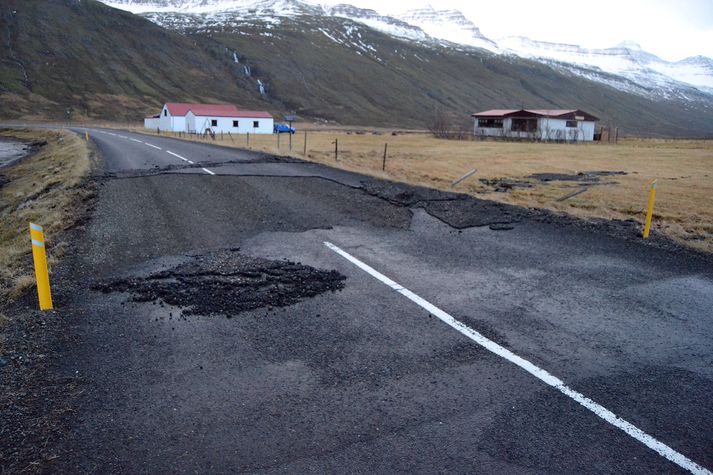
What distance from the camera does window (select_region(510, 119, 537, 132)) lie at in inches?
2729

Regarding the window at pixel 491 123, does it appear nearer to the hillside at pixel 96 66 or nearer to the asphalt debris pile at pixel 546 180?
the asphalt debris pile at pixel 546 180

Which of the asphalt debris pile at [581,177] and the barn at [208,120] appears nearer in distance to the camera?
the asphalt debris pile at [581,177]

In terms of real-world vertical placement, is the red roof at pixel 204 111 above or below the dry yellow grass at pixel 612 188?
above

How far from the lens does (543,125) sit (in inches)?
2687

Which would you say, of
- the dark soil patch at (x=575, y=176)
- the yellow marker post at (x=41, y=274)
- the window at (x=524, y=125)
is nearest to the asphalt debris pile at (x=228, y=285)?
the yellow marker post at (x=41, y=274)

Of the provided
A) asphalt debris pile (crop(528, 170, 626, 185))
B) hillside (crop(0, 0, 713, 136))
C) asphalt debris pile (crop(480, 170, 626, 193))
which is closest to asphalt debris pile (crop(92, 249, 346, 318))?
asphalt debris pile (crop(480, 170, 626, 193))

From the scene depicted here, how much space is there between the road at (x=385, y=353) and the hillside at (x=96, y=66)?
107m

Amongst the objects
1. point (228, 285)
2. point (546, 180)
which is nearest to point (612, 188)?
point (546, 180)

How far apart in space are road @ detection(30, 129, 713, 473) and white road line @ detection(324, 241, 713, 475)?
0.07ft

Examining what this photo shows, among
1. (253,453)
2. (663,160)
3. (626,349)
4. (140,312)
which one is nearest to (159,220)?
(140,312)

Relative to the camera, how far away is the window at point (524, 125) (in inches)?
2729

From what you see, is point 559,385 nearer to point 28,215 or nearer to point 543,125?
point 28,215

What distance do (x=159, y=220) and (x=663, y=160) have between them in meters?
38.5

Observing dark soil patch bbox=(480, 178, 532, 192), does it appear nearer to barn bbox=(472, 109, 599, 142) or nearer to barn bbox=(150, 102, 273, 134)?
barn bbox=(472, 109, 599, 142)
